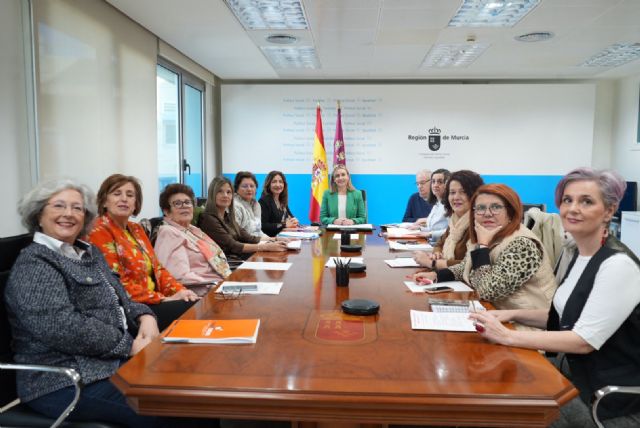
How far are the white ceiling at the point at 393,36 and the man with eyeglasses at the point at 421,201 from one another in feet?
4.56

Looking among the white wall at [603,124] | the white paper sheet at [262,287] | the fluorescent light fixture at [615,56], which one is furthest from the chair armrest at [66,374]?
the white wall at [603,124]

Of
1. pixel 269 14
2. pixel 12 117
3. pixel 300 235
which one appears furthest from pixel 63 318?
pixel 269 14

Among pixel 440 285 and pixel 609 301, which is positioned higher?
pixel 609 301

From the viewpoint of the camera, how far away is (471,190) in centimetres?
323

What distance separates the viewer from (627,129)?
23.2 ft

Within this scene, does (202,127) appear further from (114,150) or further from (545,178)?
(545,178)

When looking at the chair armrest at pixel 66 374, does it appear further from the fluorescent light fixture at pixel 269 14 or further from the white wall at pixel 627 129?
the white wall at pixel 627 129

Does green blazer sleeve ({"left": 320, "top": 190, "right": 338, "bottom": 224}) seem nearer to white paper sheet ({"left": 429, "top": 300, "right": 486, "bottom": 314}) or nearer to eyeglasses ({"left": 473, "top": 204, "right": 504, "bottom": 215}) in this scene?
eyeglasses ({"left": 473, "top": 204, "right": 504, "bottom": 215})

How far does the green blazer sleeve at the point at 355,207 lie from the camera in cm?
539

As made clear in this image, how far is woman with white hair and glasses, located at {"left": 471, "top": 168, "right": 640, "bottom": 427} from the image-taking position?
1501 millimetres

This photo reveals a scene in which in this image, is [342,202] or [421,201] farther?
[421,201]

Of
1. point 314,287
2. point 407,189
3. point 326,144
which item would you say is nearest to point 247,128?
point 326,144

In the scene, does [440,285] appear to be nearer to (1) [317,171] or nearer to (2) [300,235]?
(2) [300,235]

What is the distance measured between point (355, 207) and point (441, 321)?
369cm
